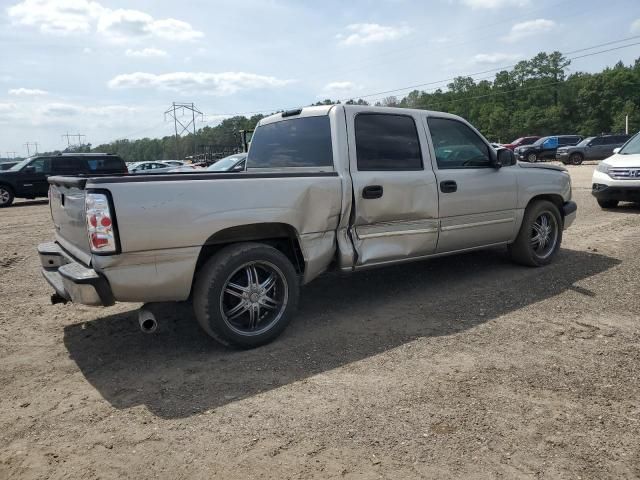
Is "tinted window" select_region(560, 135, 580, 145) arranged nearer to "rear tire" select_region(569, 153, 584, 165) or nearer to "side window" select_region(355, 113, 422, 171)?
"rear tire" select_region(569, 153, 584, 165)

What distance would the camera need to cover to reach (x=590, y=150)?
29.1 m

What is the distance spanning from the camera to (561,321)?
14.0ft

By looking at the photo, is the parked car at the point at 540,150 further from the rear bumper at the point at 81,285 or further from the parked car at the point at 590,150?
the rear bumper at the point at 81,285

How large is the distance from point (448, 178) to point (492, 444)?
2.94m

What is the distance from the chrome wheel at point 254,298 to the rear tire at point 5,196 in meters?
17.6

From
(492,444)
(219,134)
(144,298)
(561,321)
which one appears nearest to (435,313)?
(561,321)

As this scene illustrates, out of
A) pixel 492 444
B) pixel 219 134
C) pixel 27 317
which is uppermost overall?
pixel 219 134

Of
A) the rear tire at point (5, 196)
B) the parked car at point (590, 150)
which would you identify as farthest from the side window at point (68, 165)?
the parked car at point (590, 150)

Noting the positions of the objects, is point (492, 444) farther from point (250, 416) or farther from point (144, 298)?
point (144, 298)

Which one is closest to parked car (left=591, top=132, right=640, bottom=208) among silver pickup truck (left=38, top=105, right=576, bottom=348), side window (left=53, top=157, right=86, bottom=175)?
silver pickup truck (left=38, top=105, right=576, bottom=348)

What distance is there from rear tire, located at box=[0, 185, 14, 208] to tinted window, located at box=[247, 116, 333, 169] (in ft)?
53.1

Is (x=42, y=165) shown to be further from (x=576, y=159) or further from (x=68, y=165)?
(x=576, y=159)

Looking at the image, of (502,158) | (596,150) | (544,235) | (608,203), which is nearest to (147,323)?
(502,158)

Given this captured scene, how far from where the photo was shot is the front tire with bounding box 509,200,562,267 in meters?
5.88
